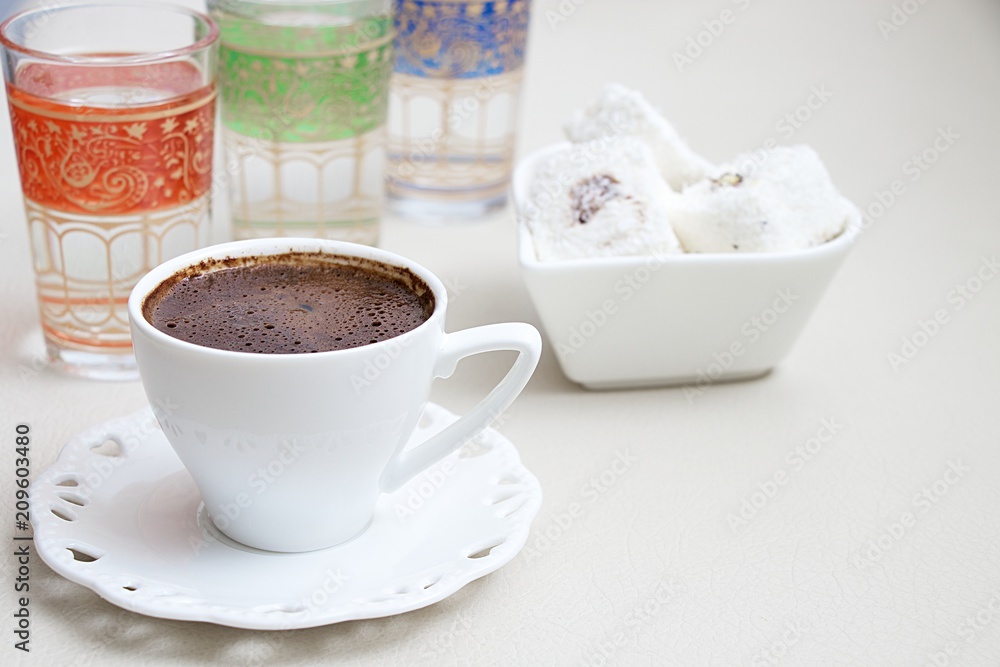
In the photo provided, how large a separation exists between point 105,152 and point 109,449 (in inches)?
9.8

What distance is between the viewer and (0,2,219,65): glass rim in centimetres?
91

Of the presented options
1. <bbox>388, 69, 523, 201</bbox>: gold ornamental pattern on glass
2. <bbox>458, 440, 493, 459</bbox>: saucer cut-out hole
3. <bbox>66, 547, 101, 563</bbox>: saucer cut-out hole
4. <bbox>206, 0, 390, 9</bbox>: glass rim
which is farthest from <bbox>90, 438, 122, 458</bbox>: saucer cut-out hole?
<bbox>388, 69, 523, 201</bbox>: gold ornamental pattern on glass

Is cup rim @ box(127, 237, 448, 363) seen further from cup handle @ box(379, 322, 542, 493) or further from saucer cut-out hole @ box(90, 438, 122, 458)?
saucer cut-out hole @ box(90, 438, 122, 458)

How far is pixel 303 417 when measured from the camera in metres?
0.68

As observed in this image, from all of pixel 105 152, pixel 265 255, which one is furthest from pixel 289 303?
pixel 105 152

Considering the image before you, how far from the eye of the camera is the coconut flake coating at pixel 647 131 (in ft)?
3.63

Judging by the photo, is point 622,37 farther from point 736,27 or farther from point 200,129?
point 200,129

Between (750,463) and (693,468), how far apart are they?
1.9 inches

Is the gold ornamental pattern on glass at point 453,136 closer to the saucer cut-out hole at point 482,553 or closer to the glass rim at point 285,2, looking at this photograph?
the glass rim at point 285,2

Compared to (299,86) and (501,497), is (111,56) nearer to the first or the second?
(299,86)

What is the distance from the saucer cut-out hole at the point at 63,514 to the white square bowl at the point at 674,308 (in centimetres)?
40

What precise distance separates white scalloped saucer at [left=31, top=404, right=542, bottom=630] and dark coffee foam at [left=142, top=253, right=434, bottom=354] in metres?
0.13

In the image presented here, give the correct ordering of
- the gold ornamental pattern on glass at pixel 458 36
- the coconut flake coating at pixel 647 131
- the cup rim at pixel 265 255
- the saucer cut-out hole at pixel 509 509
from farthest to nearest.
Answer: the gold ornamental pattern on glass at pixel 458 36 < the coconut flake coating at pixel 647 131 < the saucer cut-out hole at pixel 509 509 < the cup rim at pixel 265 255

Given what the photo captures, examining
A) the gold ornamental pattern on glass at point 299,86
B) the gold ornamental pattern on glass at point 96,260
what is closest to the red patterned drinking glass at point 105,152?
the gold ornamental pattern on glass at point 96,260
